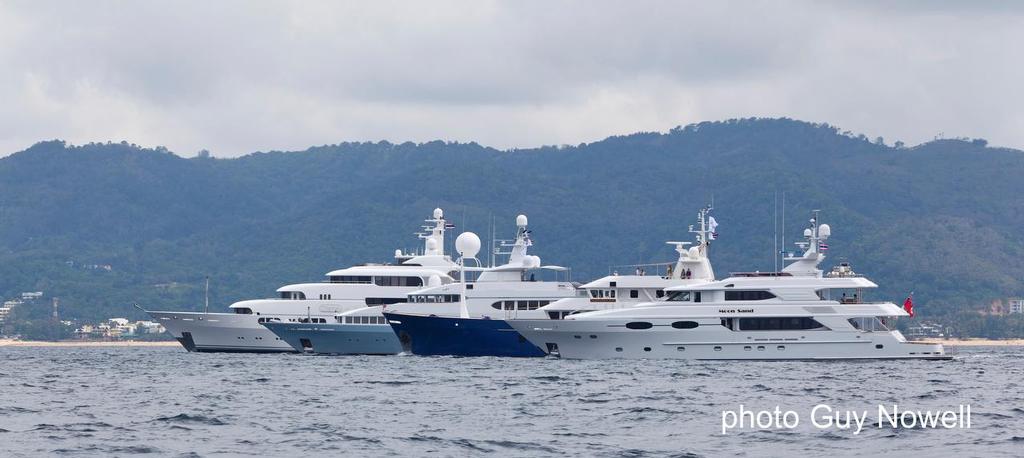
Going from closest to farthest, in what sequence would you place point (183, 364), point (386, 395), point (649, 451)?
point (649, 451) → point (386, 395) → point (183, 364)

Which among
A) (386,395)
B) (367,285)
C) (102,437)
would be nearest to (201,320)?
(367,285)

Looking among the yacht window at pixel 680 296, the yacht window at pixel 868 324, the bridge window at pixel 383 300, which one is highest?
the bridge window at pixel 383 300

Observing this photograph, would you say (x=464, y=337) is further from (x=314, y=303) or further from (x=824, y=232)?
(x=824, y=232)

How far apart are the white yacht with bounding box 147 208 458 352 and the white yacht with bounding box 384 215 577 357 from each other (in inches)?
194

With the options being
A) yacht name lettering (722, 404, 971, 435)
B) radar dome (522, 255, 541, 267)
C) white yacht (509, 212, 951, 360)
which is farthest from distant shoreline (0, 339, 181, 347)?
yacht name lettering (722, 404, 971, 435)

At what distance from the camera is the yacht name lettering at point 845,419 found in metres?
41.0

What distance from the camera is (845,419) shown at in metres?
42.8

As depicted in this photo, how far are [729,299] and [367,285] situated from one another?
83.1ft

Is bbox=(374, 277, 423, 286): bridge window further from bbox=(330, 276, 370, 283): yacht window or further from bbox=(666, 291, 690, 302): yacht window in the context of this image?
bbox=(666, 291, 690, 302): yacht window

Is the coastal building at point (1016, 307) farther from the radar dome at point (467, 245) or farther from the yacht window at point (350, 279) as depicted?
the radar dome at point (467, 245)

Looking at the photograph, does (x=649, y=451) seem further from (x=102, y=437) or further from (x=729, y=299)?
(x=729, y=299)

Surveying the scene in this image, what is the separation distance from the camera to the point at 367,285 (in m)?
88.9

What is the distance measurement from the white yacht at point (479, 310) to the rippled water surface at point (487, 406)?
3909 mm

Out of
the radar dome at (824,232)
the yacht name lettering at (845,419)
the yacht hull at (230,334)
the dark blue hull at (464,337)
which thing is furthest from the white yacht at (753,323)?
the yacht hull at (230,334)
